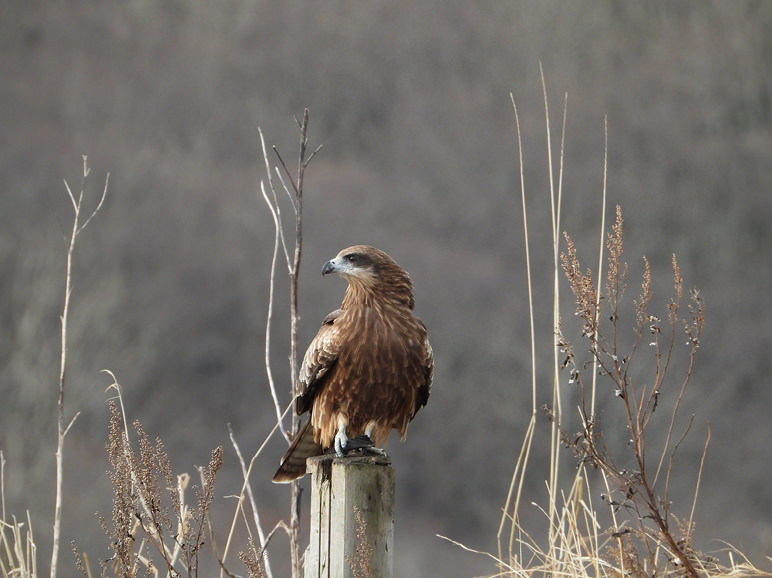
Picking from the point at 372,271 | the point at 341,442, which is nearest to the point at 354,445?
the point at 341,442

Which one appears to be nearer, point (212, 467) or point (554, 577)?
point (212, 467)

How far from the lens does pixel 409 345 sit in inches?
112

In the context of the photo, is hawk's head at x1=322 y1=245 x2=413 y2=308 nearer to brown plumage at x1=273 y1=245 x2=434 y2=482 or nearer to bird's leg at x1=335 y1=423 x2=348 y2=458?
brown plumage at x1=273 y1=245 x2=434 y2=482

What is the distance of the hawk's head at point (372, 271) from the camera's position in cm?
290

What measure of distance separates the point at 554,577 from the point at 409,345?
37.3 inches

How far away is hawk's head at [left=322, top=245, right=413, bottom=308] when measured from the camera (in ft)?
9.51

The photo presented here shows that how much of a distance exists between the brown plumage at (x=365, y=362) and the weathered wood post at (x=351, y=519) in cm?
46

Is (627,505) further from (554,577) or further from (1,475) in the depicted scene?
(1,475)

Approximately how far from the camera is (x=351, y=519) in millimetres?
2219

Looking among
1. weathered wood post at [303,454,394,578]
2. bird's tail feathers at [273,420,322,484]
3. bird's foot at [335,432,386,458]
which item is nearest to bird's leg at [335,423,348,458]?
bird's foot at [335,432,386,458]

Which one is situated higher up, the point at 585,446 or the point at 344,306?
the point at 344,306

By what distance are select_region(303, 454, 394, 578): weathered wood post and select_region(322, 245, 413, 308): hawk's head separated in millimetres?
740

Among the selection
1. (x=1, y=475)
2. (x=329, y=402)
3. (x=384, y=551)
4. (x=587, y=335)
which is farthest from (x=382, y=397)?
(x=1, y=475)

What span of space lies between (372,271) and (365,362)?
302 millimetres
